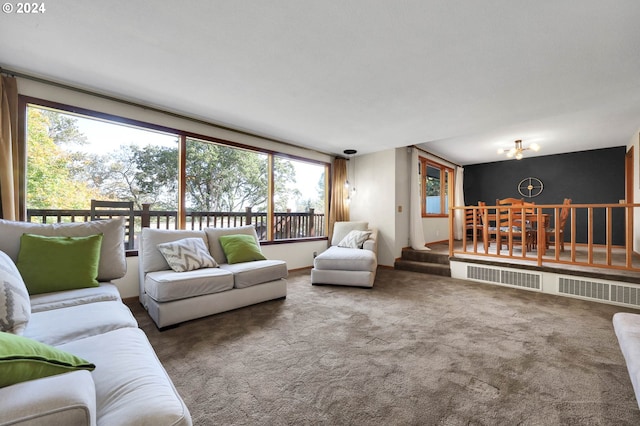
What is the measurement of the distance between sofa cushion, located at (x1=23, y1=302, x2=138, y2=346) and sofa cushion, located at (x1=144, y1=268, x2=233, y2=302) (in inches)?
26.1

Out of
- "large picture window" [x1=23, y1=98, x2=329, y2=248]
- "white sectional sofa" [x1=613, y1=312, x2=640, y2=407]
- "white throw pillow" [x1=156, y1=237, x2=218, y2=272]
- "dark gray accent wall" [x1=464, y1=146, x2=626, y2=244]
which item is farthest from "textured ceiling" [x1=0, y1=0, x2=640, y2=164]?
"dark gray accent wall" [x1=464, y1=146, x2=626, y2=244]

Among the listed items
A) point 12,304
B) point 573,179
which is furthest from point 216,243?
point 573,179

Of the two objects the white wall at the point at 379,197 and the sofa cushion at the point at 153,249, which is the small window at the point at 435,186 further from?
the sofa cushion at the point at 153,249

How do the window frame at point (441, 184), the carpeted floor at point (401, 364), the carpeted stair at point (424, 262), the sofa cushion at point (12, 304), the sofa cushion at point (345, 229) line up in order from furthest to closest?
the window frame at point (441, 184) → the sofa cushion at point (345, 229) → the carpeted stair at point (424, 262) → the carpeted floor at point (401, 364) → the sofa cushion at point (12, 304)

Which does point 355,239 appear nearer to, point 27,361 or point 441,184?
point 441,184

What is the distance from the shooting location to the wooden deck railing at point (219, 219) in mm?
2859

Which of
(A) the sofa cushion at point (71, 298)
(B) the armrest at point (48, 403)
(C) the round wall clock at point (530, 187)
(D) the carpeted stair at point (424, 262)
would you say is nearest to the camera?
(B) the armrest at point (48, 403)

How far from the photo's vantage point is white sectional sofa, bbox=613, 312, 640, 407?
1.16 meters

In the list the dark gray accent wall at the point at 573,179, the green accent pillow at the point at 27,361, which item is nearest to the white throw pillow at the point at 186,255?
the green accent pillow at the point at 27,361

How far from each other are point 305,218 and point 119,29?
3803 millimetres

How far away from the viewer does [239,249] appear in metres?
3.24

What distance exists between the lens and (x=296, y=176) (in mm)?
5137

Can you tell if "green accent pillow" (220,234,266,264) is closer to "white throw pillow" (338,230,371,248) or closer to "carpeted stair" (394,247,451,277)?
"white throw pillow" (338,230,371,248)
